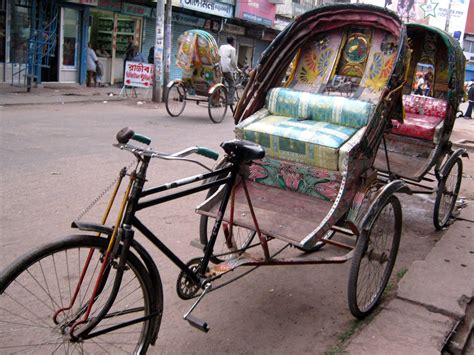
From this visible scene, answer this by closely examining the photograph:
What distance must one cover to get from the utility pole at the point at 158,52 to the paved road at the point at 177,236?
16.8ft

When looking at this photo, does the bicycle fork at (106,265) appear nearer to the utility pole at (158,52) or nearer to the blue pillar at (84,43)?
the utility pole at (158,52)

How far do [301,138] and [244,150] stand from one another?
2.90ft

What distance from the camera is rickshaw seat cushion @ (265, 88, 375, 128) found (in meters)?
3.82

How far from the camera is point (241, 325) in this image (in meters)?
3.24

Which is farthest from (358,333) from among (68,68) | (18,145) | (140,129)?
(68,68)

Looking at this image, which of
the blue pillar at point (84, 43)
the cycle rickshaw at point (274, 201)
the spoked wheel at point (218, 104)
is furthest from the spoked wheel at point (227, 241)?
the blue pillar at point (84, 43)

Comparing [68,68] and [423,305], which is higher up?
[68,68]

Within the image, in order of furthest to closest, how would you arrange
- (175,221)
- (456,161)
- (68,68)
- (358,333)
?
(68,68) → (456,161) → (175,221) → (358,333)

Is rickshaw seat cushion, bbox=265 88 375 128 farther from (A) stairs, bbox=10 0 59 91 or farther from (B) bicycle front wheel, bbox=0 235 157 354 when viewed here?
(A) stairs, bbox=10 0 59 91

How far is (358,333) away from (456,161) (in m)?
2.94

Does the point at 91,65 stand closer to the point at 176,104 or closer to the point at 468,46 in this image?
the point at 176,104

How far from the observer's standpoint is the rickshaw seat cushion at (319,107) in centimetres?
382

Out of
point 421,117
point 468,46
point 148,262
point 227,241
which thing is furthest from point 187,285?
point 468,46

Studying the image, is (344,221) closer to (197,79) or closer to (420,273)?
(420,273)
